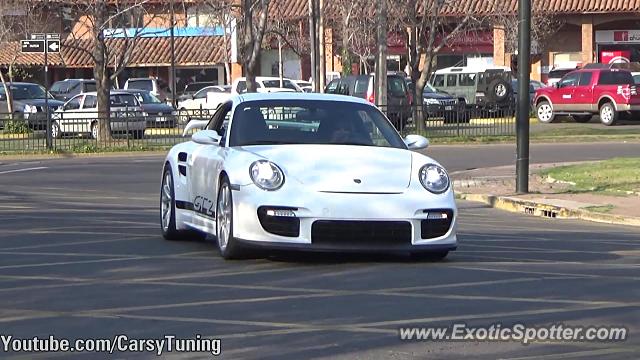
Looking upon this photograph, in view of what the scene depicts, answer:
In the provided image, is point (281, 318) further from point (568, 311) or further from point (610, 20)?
point (610, 20)

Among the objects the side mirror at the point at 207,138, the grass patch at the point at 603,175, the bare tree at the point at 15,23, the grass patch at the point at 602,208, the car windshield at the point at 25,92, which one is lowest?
the grass patch at the point at 602,208

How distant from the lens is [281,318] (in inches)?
314

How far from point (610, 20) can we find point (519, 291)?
52187mm

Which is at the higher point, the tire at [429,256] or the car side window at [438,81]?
the car side window at [438,81]

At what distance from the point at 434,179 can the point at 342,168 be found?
0.81 metres

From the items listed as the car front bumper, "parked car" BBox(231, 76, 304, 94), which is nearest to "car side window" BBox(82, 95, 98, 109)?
"parked car" BBox(231, 76, 304, 94)

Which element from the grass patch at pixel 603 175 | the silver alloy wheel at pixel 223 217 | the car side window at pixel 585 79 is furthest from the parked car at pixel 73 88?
the silver alloy wheel at pixel 223 217

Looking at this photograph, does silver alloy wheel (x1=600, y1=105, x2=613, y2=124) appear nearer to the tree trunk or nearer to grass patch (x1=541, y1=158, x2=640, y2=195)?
the tree trunk

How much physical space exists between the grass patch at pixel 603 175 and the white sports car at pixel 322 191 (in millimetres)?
8447

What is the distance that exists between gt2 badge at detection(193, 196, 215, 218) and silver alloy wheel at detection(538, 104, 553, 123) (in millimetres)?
31341

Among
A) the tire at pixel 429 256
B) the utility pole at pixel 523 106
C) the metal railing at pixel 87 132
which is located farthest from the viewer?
the metal railing at pixel 87 132

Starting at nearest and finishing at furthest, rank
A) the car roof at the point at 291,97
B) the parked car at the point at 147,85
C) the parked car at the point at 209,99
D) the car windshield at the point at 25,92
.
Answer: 1. the car roof at the point at 291,97
2. the parked car at the point at 209,99
3. the car windshield at the point at 25,92
4. the parked car at the point at 147,85

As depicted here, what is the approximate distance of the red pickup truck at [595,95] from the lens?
129ft

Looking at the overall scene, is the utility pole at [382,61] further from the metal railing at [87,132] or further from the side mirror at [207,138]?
the side mirror at [207,138]
